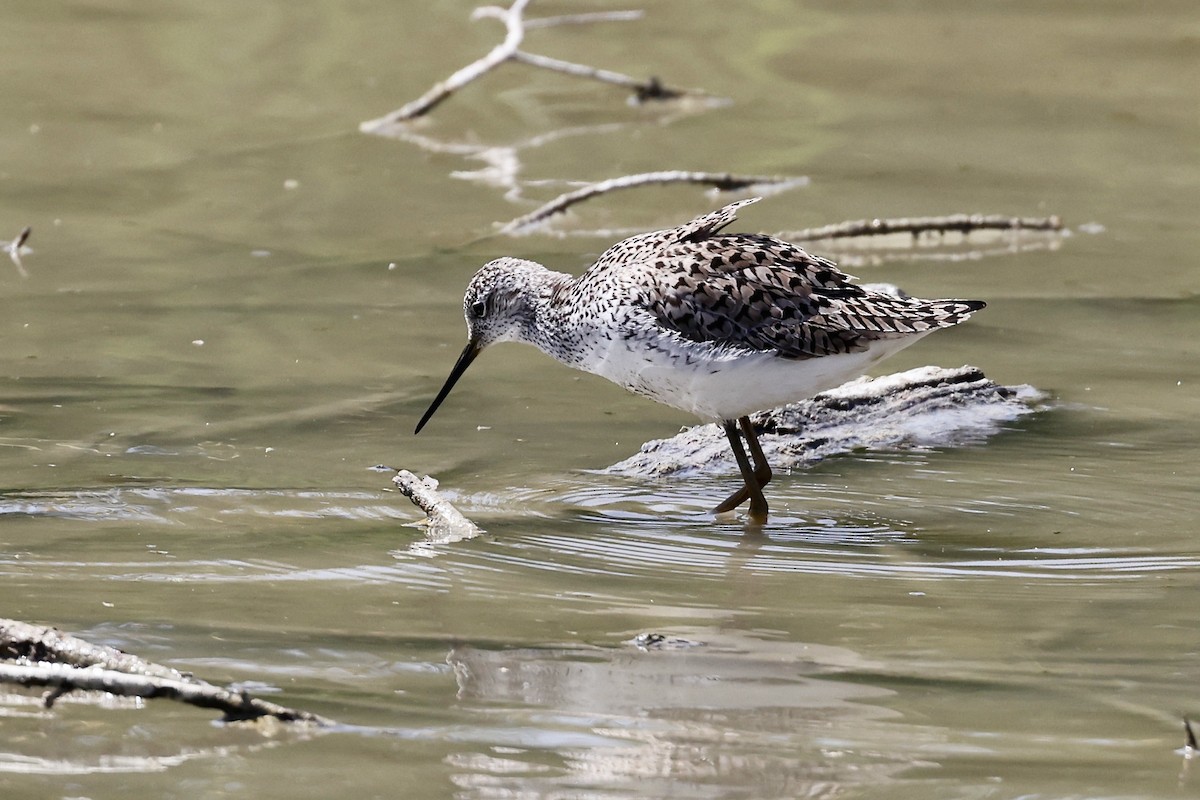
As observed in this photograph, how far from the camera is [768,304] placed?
22.5 ft

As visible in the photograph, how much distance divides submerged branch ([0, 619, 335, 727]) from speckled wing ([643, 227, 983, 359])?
2876 millimetres

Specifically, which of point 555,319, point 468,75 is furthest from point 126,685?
point 468,75

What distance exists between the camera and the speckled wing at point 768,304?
679 centimetres

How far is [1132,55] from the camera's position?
14930 mm

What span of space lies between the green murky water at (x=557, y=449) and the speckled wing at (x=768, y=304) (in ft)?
2.25

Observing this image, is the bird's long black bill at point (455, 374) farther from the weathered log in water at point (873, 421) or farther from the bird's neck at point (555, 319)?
the weathered log in water at point (873, 421)

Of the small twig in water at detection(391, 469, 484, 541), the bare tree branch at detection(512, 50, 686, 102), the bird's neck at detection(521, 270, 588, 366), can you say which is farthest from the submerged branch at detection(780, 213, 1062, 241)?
the small twig in water at detection(391, 469, 484, 541)

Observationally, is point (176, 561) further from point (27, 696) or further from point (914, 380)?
point (914, 380)

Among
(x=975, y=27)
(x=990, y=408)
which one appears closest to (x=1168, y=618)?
(x=990, y=408)

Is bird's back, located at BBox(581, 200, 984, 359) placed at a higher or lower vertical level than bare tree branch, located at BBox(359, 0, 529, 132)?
lower

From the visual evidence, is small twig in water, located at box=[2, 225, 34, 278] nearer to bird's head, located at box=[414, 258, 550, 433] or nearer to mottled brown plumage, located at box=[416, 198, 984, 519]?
bird's head, located at box=[414, 258, 550, 433]

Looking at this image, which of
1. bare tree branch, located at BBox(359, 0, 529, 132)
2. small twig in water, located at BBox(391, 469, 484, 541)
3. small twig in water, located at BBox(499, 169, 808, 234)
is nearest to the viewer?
small twig in water, located at BBox(391, 469, 484, 541)

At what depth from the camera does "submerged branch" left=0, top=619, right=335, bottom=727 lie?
163 inches

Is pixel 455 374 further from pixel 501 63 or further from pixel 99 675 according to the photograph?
pixel 501 63
